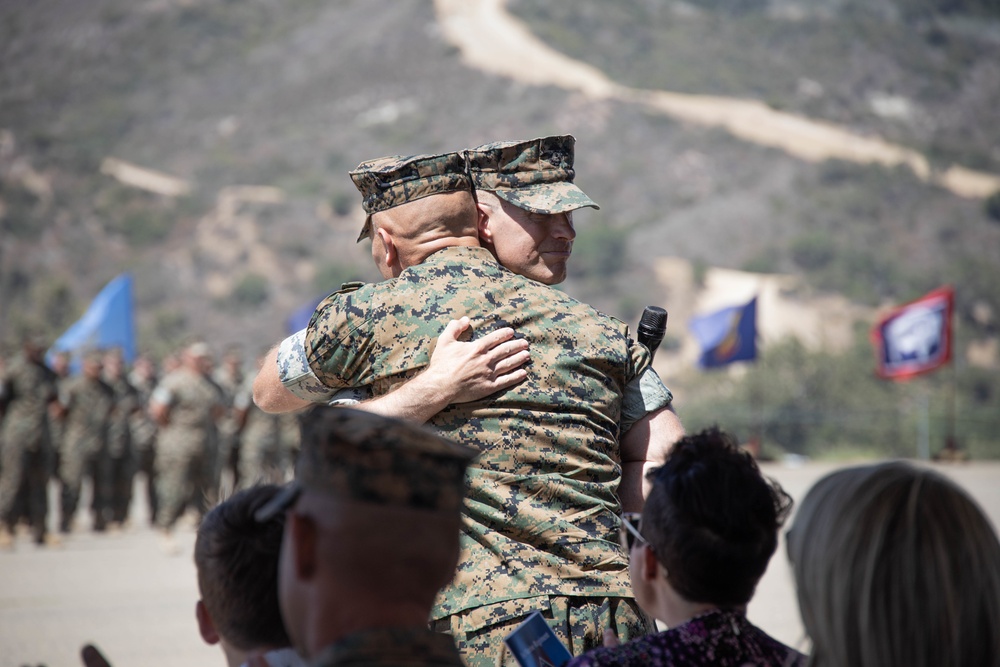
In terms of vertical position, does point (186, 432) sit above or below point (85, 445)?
above

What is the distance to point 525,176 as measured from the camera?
126 inches

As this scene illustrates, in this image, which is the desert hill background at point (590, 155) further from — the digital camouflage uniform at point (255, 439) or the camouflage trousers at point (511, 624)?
the camouflage trousers at point (511, 624)

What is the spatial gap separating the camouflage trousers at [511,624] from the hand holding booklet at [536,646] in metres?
0.34

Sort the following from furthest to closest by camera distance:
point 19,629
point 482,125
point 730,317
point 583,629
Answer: point 482,125, point 730,317, point 19,629, point 583,629

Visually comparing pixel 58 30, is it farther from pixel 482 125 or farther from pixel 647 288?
pixel 647 288

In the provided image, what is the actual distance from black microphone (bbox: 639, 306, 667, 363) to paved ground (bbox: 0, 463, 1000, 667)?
2058 mm

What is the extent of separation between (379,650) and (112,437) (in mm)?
14813

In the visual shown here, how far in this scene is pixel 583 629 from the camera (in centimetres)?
284

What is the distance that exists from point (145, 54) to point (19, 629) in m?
83.3

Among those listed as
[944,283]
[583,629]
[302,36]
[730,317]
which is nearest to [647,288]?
[944,283]

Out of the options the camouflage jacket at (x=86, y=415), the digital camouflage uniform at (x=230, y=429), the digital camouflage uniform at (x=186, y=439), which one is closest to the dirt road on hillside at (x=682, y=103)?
the digital camouflage uniform at (x=230, y=429)

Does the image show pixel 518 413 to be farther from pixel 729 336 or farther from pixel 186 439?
pixel 729 336

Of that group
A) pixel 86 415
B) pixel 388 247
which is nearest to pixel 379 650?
pixel 388 247

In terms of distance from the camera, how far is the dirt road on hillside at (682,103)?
65875 millimetres
